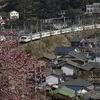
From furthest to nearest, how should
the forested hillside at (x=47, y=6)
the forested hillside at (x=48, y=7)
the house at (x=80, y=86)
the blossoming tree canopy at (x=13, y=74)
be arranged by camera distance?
the forested hillside at (x=47, y=6) → the forested hillside at (x=48, y=7) → the house at (x=80, y=86) → the blossoming tree canopy at (x=13, y=74)

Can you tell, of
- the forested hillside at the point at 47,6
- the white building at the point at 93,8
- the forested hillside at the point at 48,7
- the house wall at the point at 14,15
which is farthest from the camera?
the house wall at the point at 14,15

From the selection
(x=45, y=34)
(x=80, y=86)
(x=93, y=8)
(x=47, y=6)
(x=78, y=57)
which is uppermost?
(x=80, y=86)

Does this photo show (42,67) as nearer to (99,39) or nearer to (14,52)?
(14,52)

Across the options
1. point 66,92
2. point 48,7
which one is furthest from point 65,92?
point 48,7

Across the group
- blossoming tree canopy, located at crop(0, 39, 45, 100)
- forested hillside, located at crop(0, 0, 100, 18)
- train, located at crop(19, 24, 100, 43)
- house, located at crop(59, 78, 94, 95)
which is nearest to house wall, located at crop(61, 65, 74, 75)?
house, located at crop(59, 78, 94, 95)

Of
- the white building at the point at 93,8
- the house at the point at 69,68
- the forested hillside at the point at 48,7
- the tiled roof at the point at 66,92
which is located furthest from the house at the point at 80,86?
the white building at the point at 93,8

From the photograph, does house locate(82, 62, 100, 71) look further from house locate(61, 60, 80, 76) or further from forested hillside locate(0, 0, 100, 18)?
forested hillside locate(0, 0, 100, 18)

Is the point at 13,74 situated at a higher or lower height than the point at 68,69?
higher

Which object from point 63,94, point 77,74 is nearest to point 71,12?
point 77,74

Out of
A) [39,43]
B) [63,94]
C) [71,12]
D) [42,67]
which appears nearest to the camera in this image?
[42,67]

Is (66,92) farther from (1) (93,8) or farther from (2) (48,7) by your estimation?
(2) (48,7)

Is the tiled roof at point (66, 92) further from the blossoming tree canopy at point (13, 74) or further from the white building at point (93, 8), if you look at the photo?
the white building at point (93, 8)
